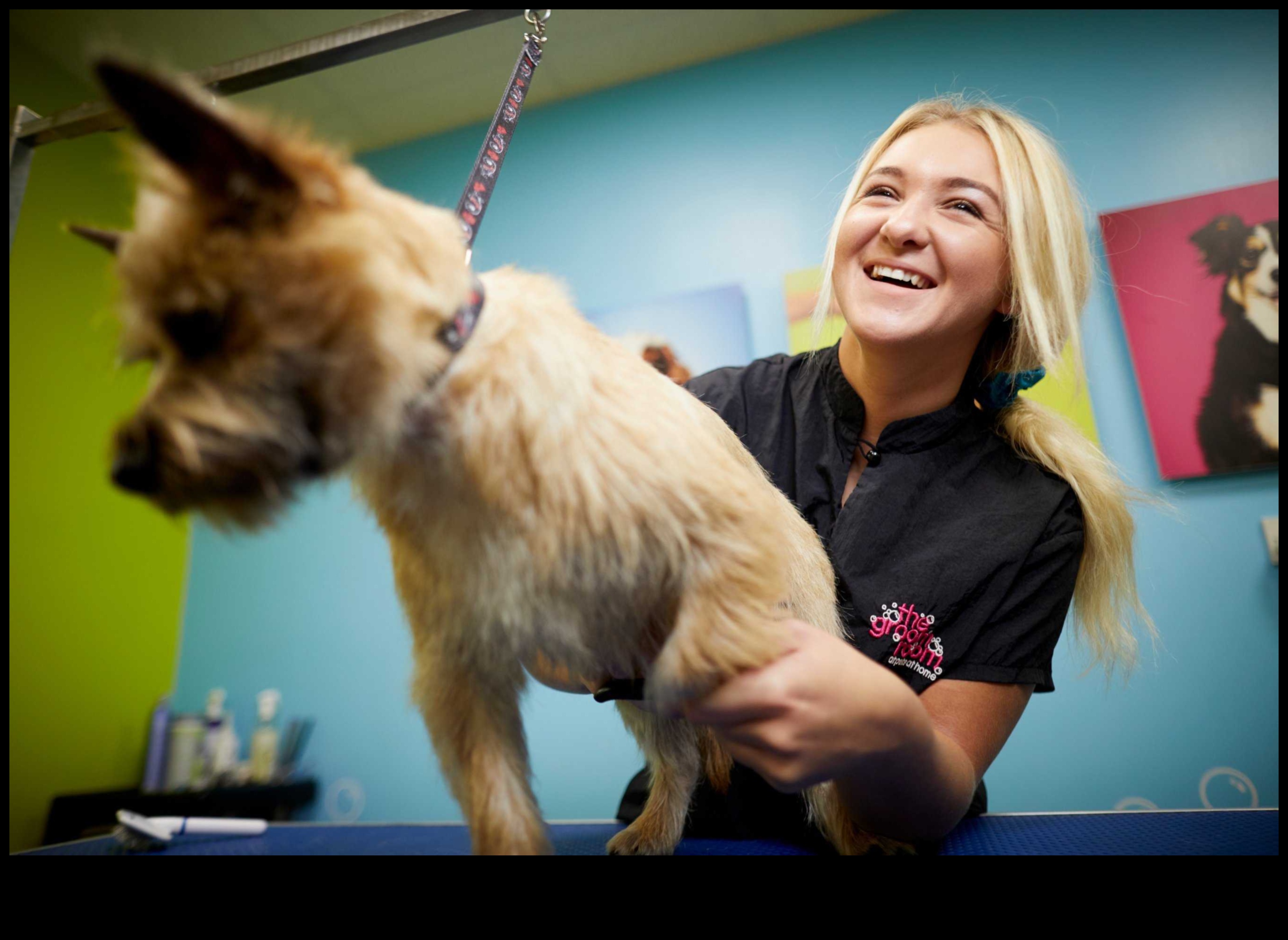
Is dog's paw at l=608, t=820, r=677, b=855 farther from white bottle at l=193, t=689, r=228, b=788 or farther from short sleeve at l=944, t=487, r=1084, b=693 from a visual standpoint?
white bottle at l=193, t=689, r=228, b=788

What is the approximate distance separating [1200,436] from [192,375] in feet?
7.08

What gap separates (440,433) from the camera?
527 mm

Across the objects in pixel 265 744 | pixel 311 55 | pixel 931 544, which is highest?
pixel 311 55

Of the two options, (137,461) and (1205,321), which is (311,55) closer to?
(137,461)

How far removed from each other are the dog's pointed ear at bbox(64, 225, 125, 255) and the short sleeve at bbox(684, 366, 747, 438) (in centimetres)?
83

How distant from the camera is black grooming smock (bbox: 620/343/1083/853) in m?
0.91

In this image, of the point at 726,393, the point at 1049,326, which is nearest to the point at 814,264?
the point at 726,393

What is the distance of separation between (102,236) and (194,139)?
17 cm

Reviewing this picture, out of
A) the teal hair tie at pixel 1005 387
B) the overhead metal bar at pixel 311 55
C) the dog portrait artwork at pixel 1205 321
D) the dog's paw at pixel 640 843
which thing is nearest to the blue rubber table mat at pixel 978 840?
the dog's paw at pixel 640 843

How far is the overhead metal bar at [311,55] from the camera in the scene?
940 mm

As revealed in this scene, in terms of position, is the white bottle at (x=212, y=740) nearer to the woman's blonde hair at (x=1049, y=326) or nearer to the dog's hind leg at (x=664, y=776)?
the dog's hind leg at (x=664, y=776)

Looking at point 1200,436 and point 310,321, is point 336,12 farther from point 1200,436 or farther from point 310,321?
point 1200,436
